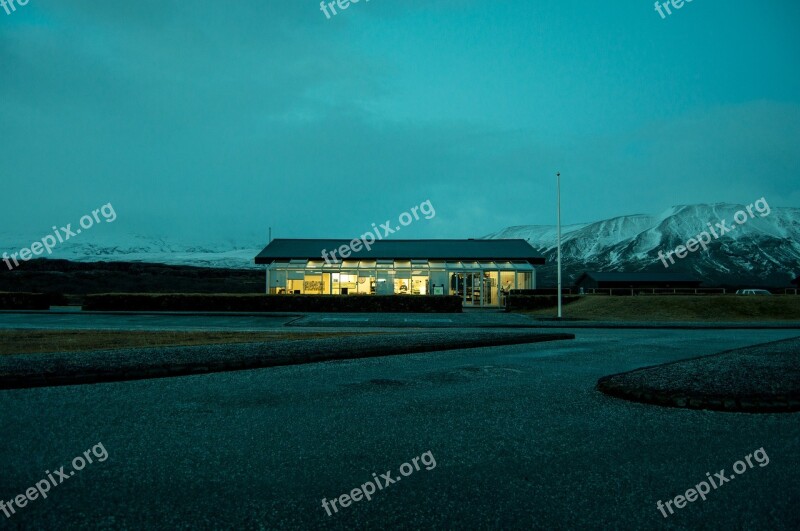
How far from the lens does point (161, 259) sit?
196250mm

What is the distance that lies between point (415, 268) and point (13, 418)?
38.9 meters

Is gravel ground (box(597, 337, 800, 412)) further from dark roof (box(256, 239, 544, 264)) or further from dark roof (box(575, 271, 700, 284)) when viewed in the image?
dark roof (box(575, 271, 700, 284))

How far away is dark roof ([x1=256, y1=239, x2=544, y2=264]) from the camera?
46.9 metres

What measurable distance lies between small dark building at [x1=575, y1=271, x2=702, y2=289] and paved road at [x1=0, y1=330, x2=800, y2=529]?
238 feet

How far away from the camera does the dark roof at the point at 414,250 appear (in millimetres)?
46875

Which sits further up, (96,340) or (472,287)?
(472,287)

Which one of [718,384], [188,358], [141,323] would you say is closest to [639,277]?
[141,323]

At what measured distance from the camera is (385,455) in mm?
5094

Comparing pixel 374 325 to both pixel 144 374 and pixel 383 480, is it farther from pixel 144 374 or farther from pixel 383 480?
pixel 383 480

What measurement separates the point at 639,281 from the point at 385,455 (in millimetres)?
80638

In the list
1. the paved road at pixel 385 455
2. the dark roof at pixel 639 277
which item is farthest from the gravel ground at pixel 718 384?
the dark roof at pixel 639 277

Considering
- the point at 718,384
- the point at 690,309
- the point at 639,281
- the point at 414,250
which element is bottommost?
the point at 718,384

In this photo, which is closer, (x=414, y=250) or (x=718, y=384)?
(x=718, y=384)

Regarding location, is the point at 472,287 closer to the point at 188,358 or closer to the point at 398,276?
the point at 398,276
